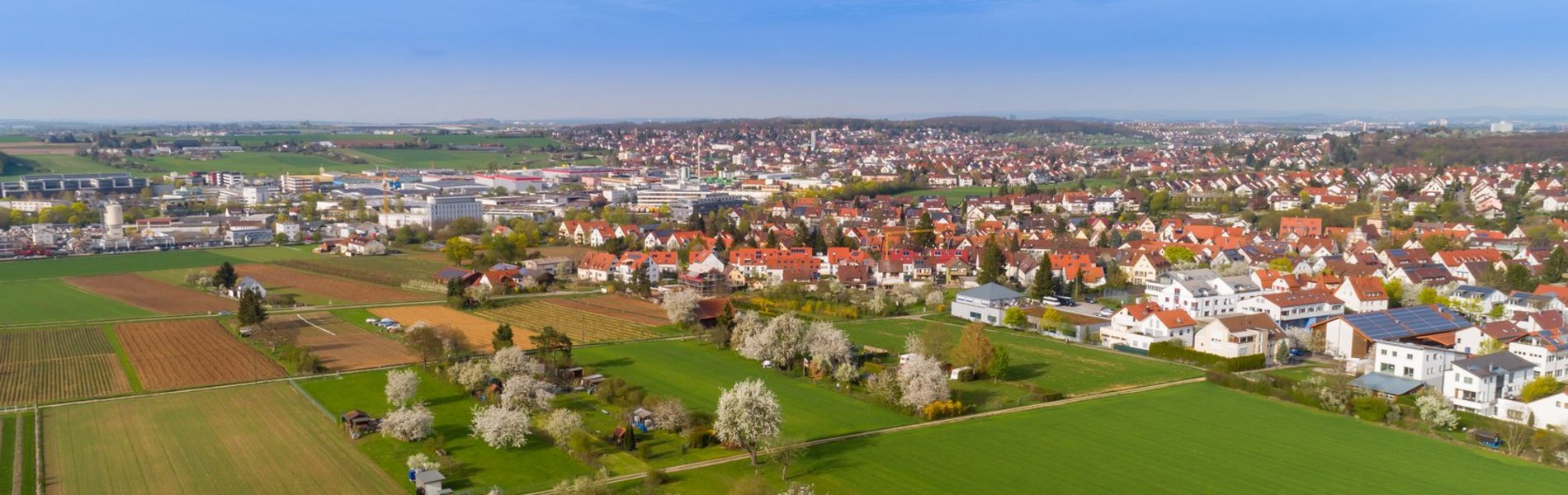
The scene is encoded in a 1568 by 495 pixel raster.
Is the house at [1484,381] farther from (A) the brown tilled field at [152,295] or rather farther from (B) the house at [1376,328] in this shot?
(A) the brown tilled field at [152,295]

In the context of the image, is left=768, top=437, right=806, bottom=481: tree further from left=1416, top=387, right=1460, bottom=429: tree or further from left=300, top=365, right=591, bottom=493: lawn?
left=1416, top=387, right=1460, bottom=429: tree

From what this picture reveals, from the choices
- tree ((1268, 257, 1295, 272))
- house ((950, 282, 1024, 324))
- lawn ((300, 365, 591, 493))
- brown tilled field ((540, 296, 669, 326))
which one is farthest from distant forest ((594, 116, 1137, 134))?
lawn ((300, 365, 591, 493))

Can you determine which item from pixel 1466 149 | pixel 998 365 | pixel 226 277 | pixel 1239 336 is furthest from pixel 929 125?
pixel 998 365

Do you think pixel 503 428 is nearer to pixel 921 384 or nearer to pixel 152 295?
pixel 921 384

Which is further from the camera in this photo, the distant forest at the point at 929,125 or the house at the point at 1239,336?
the distant forest at the point at 929,125

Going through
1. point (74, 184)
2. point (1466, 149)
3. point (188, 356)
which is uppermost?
point (1466, 149)

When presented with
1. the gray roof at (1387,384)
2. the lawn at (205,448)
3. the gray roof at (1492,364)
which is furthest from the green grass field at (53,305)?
the gray roof at (1492,364)

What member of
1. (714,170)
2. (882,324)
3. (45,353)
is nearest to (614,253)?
(882,324)
